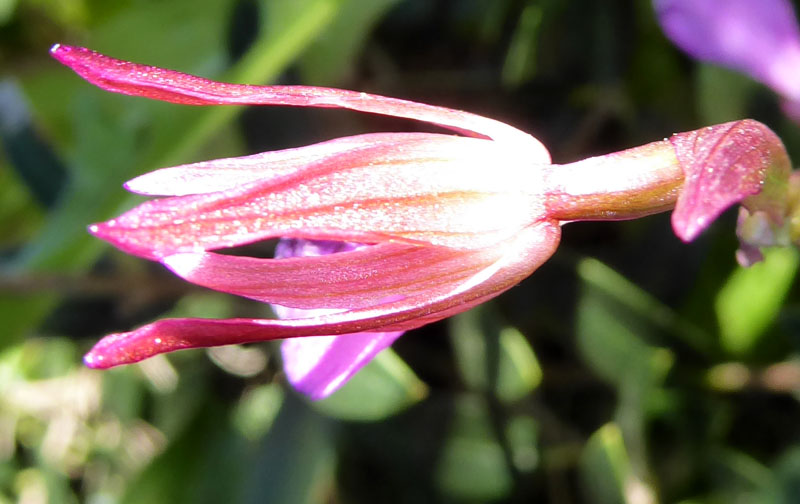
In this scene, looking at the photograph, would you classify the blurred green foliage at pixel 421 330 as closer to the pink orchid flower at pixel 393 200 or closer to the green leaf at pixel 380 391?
the green leaf at pixel 380 391

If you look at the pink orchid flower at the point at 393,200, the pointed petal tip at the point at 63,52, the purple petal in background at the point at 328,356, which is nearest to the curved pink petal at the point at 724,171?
the pink orchid flower at the point at 393,200

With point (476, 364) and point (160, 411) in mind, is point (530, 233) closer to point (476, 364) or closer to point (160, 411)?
point (476, 364)

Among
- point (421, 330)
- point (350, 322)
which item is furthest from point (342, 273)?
point (421, 330)

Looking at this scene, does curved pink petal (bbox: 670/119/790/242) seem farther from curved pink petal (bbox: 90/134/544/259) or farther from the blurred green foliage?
the blurred green foliage

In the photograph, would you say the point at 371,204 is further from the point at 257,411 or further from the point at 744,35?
the point at 257,411

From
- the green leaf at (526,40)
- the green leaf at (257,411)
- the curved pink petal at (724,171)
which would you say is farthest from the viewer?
the green leaf at (257,411)

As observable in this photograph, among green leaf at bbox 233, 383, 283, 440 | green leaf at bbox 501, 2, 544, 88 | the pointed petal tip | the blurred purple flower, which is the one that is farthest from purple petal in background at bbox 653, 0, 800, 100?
green leaf at bbox 233, 383, 283, 440

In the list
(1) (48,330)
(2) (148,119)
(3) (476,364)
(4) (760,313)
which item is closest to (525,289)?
(3) (476,364)

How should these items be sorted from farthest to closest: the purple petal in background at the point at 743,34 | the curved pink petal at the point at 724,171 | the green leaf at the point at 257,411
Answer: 1. the green leaf at the point at 257,411
2. the purple petal in background at the point at 743,34
3. the curved pink petal at the point at 724,171
